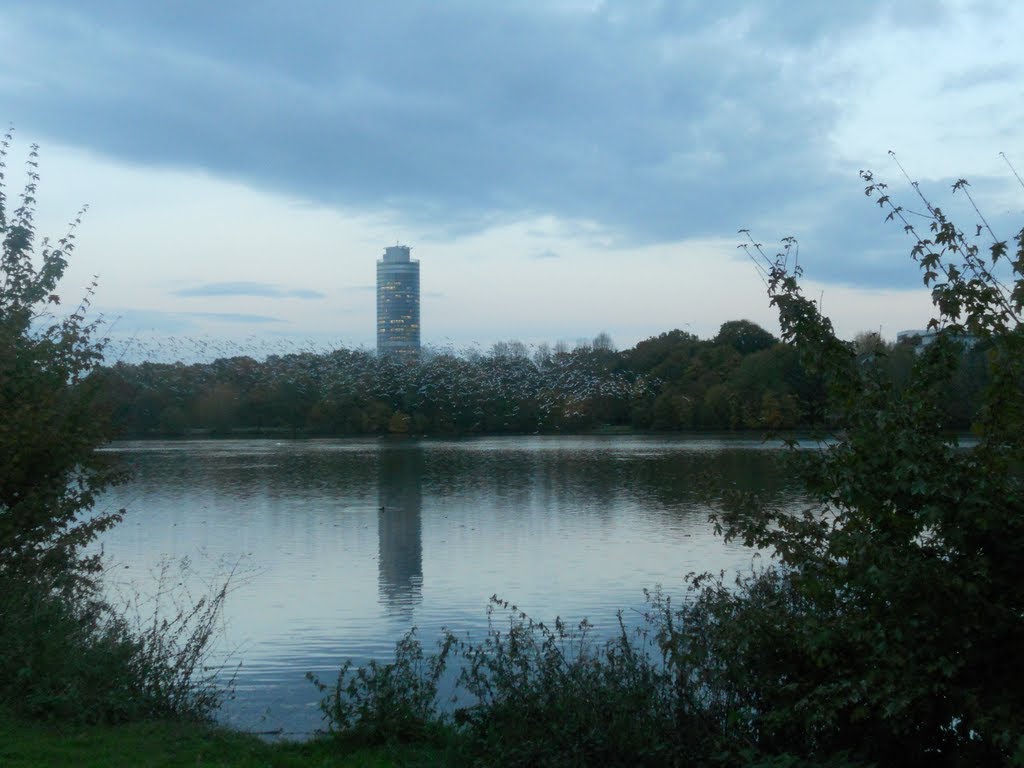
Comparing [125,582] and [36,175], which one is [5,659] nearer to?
[36,175]

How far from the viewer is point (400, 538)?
2489 cm

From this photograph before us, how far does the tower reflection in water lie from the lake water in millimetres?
61

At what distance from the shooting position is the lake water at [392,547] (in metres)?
14.2

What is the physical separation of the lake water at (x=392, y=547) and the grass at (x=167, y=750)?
1.18m

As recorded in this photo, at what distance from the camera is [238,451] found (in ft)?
222

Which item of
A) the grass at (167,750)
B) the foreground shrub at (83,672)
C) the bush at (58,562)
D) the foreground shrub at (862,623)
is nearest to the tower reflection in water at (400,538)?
the bush at (58,562)

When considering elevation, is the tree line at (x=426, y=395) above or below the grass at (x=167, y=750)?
above

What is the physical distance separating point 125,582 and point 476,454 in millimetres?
42789

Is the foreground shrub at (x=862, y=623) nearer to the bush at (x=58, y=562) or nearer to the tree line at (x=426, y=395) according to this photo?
the bush at (x=58, y=562)

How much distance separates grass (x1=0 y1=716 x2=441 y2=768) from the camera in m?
7.14

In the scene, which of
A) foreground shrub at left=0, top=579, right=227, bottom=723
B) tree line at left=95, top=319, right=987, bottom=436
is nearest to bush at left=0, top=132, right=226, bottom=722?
foreground shrub at left=0, top=579, right=227, bottom=723

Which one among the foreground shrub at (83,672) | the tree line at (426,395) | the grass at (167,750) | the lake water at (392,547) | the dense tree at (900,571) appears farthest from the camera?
the tree line at (426,395)

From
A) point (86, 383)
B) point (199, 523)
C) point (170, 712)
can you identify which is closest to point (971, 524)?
point (170, 712)

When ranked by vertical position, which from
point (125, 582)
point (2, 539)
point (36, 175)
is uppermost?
point (36, 175)
